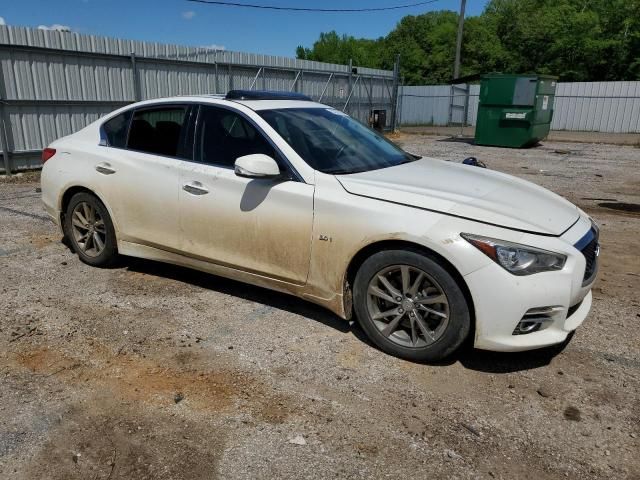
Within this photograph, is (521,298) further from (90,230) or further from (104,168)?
(90,230)

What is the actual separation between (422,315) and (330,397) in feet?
2.52

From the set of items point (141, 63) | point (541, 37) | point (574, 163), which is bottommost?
point (574, 163)

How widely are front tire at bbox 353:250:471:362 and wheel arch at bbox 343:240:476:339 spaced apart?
0.03 meters

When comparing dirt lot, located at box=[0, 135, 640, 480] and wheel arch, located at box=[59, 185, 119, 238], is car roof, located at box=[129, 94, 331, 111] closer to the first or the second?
wheel arch, located at box=[59, 185, 119, 238]

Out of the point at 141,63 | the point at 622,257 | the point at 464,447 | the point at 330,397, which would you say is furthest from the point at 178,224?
the point at 141,63

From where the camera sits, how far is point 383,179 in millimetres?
3635

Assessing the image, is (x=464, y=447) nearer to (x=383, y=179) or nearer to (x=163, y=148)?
(x=383, y=179)

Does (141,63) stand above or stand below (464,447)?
above

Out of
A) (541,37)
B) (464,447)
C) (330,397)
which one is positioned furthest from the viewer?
(541,37)

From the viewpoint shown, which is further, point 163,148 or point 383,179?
point 163,148

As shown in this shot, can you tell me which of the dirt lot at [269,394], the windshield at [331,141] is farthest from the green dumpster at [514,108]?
the windshield at [331,141]

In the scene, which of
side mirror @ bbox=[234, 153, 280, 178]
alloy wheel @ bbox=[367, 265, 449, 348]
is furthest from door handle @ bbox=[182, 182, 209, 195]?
alloy wheel @ bbox=[367, 265, 449, 348]

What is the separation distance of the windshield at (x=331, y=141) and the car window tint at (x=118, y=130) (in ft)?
4.70

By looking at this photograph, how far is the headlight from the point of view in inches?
119
